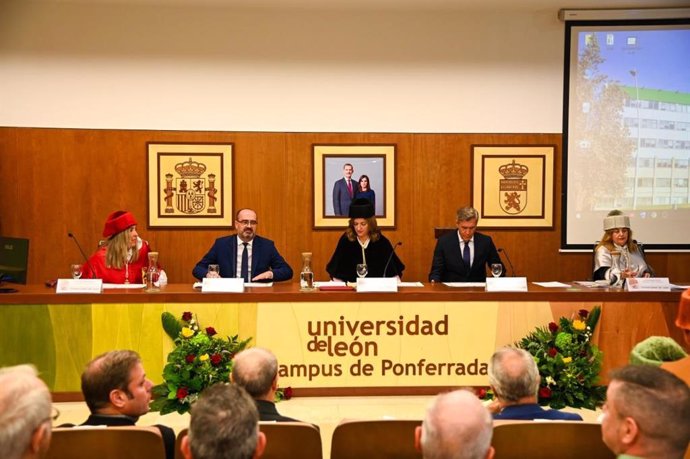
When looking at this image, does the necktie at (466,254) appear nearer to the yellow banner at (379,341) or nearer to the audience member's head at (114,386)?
the yellow banner at (379,341)

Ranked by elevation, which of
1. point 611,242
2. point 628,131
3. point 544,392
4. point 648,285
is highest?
point 628,131

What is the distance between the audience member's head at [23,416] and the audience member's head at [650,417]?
144 centimetres

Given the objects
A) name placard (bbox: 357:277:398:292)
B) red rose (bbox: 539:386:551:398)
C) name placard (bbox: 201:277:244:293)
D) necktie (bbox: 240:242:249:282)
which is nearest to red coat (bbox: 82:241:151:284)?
necktie (bbox: 240:242:249:282)

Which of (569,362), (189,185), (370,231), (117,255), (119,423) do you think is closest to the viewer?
(119,423)

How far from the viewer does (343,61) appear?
6656mm

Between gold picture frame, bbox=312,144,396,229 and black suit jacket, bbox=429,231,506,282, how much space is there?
1196 mm

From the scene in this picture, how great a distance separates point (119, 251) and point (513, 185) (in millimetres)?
3917

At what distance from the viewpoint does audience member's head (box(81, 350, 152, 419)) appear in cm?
225

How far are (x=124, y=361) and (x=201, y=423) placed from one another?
741 mm

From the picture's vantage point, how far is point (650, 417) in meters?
1.64

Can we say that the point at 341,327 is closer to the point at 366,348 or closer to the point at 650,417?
the point at 366,348

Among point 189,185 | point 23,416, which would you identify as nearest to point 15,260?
point 189,185

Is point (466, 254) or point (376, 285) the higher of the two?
point (466, 254)

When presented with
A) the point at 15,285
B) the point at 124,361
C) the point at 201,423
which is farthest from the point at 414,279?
the point at 201,423
